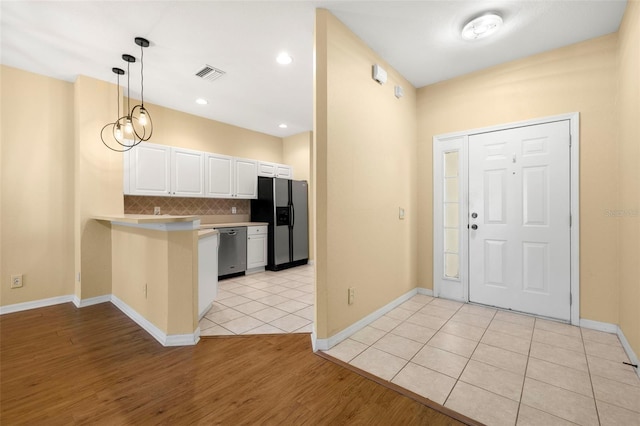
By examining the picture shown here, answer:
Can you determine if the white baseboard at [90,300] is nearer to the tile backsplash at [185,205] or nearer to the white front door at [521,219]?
the tile backsplash at [185,205]

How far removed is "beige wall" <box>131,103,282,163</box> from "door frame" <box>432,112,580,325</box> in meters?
3.65

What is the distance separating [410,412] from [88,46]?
422 centimetres

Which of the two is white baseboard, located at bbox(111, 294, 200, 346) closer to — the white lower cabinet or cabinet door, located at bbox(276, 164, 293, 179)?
the white lower cabinet

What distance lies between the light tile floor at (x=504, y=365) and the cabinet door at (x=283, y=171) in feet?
12.8

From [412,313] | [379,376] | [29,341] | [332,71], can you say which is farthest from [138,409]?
[332,71]

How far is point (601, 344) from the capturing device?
2.32m

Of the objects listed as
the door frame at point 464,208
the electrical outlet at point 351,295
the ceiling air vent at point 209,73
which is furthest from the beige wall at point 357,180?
the ceiling air vent at point 209,73

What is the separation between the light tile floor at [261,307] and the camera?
8.78ft

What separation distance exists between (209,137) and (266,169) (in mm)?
1230

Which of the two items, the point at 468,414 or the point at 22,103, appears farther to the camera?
the point at 22,103

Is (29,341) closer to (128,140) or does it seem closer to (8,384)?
(8,384)

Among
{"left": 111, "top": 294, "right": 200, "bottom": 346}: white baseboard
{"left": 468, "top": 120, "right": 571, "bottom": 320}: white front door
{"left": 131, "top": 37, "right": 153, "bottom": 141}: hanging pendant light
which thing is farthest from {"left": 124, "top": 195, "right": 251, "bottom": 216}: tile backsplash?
{"left": 468, "top": 120, "right": 571, "bottom": 320}: white front door

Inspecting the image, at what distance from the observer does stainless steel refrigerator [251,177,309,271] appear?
5.16 m

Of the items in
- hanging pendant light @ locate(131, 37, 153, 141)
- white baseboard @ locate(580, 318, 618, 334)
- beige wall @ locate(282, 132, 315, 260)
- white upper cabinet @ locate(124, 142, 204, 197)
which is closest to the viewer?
white baseboard @ locate(580, 318, 618, 334)
